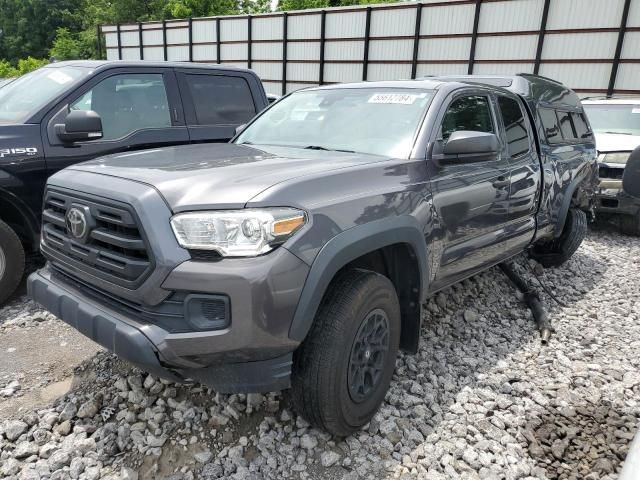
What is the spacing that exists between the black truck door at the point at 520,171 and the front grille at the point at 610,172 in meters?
3.51

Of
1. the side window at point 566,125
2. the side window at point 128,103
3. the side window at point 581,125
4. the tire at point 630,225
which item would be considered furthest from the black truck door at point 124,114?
the tire at point 630,225

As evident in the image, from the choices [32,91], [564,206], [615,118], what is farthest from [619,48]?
[32,91]

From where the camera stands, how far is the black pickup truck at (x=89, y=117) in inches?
148

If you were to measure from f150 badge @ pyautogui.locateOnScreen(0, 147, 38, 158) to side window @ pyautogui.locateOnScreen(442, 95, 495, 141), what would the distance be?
9.97 feet

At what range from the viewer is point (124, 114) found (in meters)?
4.42

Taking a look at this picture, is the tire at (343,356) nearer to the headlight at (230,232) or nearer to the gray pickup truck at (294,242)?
the gray pickup truck at (294,242)

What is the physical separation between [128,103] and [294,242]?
124 inches

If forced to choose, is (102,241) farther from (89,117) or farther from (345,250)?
(89,117)

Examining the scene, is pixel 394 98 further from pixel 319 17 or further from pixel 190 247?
pixel 319 17

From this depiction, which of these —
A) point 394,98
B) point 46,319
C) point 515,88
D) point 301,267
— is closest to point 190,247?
point 301,267

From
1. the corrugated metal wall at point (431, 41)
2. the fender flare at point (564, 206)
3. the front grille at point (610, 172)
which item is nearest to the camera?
the fender flare at point (564, 206)

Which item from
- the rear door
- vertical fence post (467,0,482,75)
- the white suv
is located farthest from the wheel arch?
vertical fence post (467,0,482,75)

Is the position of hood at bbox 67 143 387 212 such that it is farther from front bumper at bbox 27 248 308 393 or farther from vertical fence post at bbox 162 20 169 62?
vertical fence post at bbox 162 20 169 62

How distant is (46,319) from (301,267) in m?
2.62
